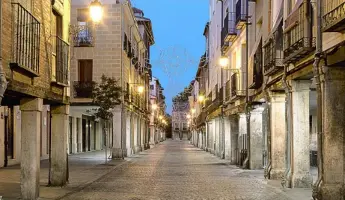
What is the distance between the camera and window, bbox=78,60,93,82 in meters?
34.7

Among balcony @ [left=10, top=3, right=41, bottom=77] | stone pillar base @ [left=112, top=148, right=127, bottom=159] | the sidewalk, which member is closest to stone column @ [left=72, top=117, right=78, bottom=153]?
stone pillar base @ [left=112, top=148, right=127, bottom=159]

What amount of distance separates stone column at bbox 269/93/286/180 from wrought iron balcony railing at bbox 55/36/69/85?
6993mm

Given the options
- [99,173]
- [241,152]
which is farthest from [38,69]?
[241,152]

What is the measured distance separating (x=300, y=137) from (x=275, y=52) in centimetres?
275

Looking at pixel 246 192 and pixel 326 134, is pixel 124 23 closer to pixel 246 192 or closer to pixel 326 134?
pixel 246 192

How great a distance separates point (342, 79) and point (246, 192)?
5206 mm

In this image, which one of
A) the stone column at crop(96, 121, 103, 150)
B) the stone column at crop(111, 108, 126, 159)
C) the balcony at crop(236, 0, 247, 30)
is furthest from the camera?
the stone column at crop(96, 121, 103, 150)

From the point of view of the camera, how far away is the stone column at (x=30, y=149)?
545 inches

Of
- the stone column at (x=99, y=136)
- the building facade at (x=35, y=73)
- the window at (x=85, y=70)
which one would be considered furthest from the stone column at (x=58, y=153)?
the stone column at (x=99, y=136)

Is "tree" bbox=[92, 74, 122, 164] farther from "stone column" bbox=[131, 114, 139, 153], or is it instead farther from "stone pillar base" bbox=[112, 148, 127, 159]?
"stone column" bbox=[131, 114, 139, 153]

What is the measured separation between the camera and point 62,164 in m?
17.3

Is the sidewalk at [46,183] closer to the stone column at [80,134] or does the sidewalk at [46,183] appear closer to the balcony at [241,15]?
the balcony at [241,15]

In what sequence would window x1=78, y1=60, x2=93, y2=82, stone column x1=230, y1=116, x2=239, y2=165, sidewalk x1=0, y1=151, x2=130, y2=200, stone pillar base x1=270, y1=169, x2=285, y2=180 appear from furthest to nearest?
1. window x1=78, y1=60, x2=93, y2=82
2. stone column x1=230, y1=116, x2=239, y2=165
3. stone pillar base x1=270, y1=169, x2=285, y2=180
4. sidewalk x1=0, y1=151, x2=130, y2=200

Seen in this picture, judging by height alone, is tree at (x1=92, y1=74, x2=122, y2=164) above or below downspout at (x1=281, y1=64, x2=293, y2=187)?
above
